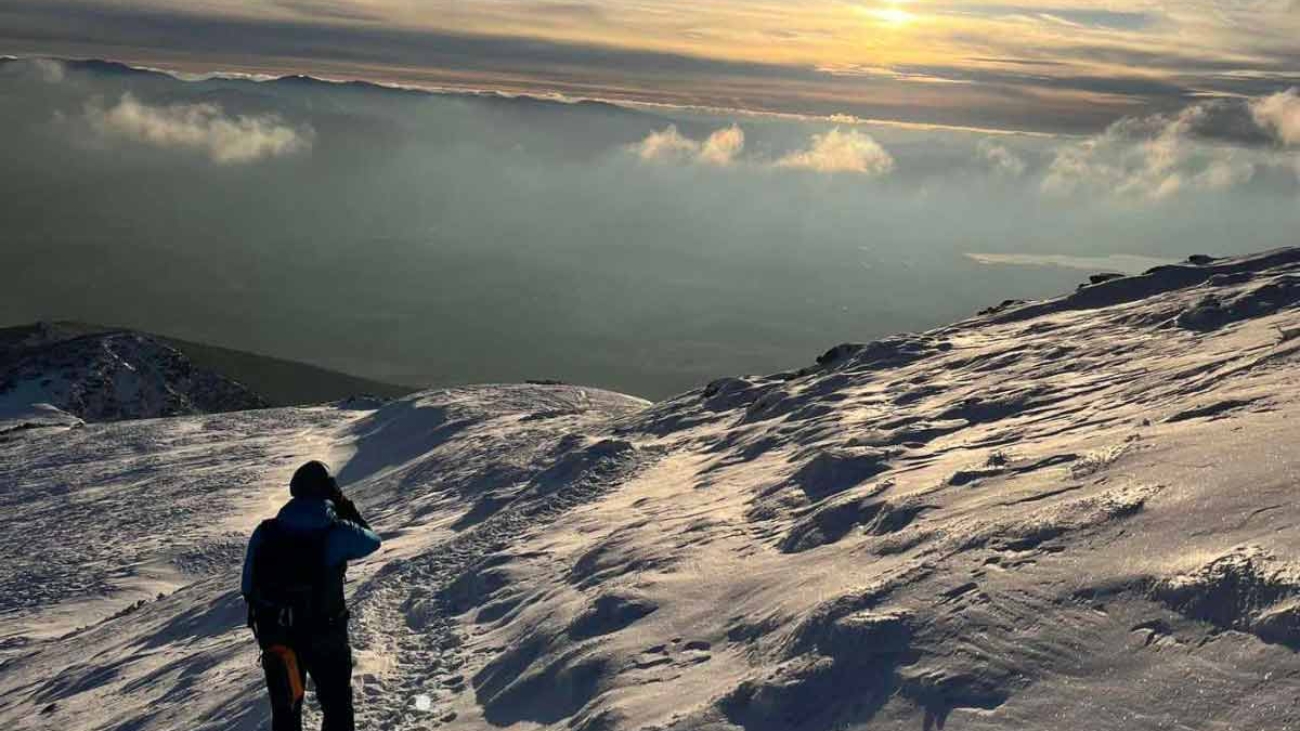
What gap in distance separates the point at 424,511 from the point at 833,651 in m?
14.0

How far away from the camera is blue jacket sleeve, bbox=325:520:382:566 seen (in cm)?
908

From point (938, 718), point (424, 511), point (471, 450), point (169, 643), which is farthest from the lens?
point (471, 450)

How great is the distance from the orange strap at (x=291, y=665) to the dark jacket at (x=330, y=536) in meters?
0.47

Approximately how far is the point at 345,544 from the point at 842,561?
17.1 ft

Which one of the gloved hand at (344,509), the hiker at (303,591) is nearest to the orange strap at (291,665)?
the hiker at (303,591)

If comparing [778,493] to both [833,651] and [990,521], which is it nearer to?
[990,521]

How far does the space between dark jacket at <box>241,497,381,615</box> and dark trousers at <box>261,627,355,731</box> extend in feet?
0.95

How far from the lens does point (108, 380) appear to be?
74.6 meters

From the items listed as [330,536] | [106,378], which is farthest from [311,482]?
[106,378]

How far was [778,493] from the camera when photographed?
51.8 ft

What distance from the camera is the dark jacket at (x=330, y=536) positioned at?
909 centimetres

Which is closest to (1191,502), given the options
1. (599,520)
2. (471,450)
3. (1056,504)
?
(1056,504)

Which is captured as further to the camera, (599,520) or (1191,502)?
(599,520)

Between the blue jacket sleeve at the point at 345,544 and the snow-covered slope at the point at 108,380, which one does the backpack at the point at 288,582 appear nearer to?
the blue jacket sleeve at the point at 345,544
